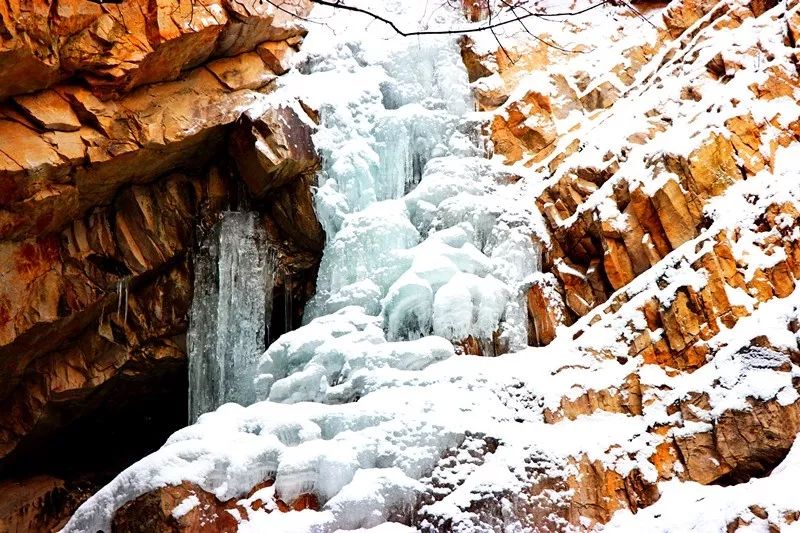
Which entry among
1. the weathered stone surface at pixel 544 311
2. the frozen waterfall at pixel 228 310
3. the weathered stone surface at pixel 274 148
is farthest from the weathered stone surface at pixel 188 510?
the weathered stone surface at pixel 274 148

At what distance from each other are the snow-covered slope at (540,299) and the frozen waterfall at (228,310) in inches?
45.2

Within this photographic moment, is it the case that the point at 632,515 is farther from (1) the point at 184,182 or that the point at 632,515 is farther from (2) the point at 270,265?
(1) the point at 184,182

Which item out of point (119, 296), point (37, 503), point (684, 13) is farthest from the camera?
point (37, 503)

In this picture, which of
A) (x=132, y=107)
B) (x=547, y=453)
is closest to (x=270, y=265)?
(x=132, y=107)

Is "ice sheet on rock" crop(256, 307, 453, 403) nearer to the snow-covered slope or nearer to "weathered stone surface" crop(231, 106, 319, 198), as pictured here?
the snow-covered slope

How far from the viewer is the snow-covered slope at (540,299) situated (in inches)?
223

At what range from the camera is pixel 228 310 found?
32.3 feet

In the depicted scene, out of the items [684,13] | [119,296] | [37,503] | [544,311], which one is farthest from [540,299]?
[37,503]

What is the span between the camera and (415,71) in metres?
10.8

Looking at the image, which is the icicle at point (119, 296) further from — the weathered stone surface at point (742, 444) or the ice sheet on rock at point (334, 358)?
the weathered stone surface at point (742, 444)

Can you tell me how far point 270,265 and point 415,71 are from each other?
3428 mm

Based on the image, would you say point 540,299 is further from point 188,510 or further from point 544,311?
point 188,510

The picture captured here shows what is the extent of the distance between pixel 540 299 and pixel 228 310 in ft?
13.6

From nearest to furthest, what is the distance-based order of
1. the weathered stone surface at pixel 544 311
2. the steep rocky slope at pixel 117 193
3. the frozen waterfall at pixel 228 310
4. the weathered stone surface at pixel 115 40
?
the weathered stone surface at pixel 115 40 < the weathered stone surface at pixel 544 311 < the steep rocky slope at pixel 117 193 < the frozen waterfall at pixel 228 310
